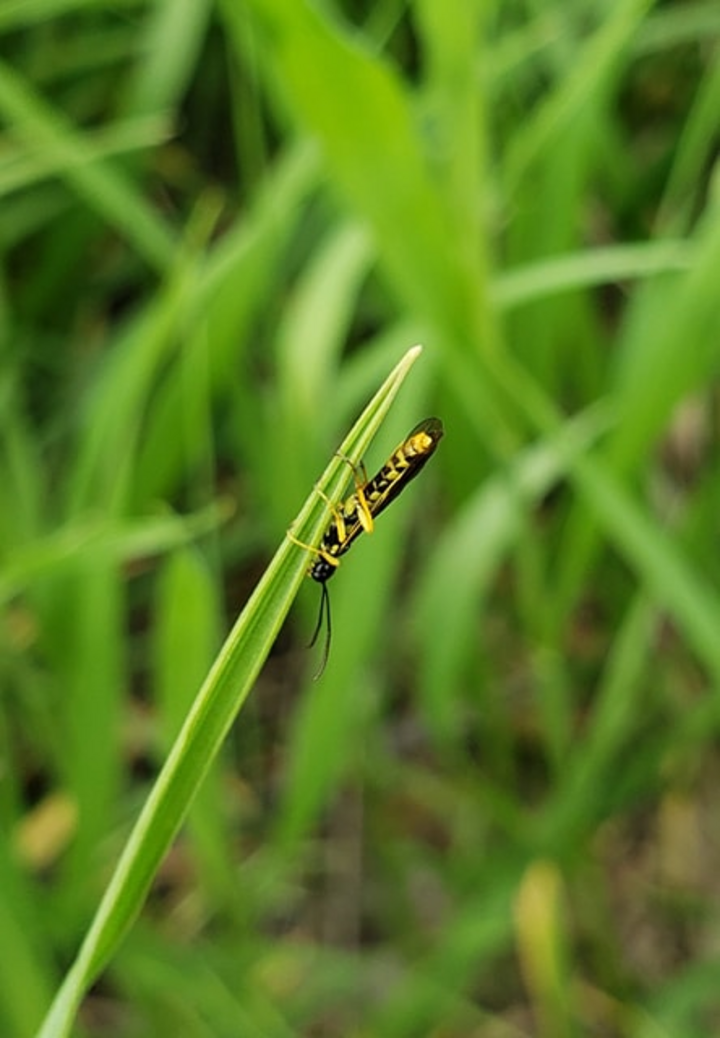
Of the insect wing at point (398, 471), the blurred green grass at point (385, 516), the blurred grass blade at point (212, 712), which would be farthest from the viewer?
the blurred green grass at point (385, 516)

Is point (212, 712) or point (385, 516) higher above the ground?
point (385, 516)

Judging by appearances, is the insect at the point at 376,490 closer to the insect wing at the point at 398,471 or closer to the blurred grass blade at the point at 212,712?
the insect wing at the point at 398,471

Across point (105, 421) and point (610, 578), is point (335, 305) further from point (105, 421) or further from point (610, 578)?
point (610, 578)

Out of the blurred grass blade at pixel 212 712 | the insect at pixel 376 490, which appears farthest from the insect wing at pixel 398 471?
the blurred grass blade at pixel 212 712

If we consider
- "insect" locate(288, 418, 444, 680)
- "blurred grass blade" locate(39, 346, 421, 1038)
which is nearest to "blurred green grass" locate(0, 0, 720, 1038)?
"insect" locate(288, 418, 444, 680)

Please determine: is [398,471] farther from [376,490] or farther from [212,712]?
[212,712]

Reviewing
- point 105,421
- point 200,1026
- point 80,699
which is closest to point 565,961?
point 200,1026

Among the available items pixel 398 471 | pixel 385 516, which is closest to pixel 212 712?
pixel 398 471
